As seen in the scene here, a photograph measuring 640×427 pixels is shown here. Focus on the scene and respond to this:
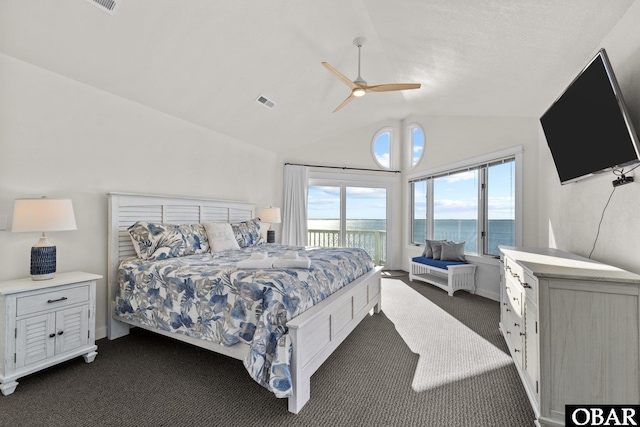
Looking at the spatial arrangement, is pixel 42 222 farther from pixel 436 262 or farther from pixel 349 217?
pixel 349 217

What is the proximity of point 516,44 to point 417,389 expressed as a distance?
289cm

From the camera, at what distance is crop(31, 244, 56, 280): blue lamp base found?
2.24m

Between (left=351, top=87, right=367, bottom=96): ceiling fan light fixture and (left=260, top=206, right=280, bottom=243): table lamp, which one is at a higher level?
(left=351, top=87, right=367, bottom=96): ceiling fan light fixture

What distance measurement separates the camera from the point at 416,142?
6.08 meters

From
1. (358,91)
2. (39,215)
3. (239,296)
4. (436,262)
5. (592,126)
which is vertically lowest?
(436,262)

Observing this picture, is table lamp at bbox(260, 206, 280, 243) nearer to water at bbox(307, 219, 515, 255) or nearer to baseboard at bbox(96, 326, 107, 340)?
water at bbox(307, 219, 515, 255)

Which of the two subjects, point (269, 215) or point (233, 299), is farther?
point (269, 215)

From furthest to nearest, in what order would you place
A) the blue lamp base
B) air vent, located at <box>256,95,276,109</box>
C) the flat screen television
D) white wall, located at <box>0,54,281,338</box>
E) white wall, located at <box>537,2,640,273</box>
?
air vent, located at <box>256,95,276,109</box> → white wall, located at <box>0,54,281,338</box> → the blue lamp base → white wall, located at <box>537,2,640,273</box> → the flat screen television

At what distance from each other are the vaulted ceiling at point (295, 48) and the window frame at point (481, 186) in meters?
0.61

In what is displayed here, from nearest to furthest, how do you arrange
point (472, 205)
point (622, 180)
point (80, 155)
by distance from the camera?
point (622, 180), point (80, 155), point (472, 205)

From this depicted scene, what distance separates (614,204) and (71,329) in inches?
160

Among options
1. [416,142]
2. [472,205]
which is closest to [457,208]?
[472,205]

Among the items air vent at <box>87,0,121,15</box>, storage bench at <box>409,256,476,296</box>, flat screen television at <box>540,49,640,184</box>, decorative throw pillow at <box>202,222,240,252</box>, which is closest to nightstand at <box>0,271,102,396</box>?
decorative throw pillow at <box>202,222,240,252</box>

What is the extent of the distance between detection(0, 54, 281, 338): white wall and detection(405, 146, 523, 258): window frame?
13.4 ft
